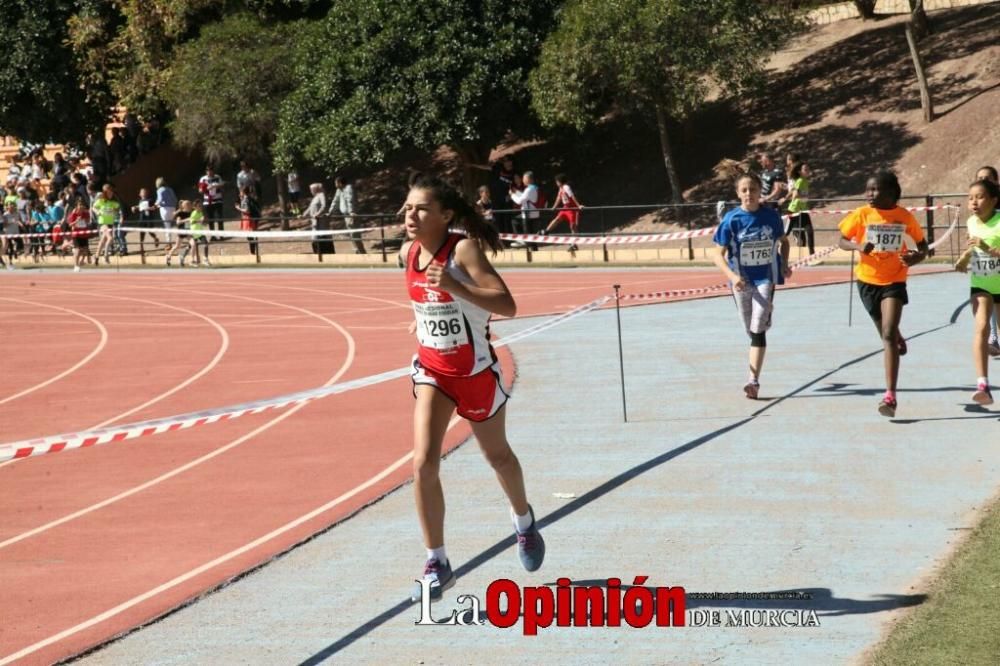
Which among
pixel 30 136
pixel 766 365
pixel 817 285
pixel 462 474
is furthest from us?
pixel 30 136

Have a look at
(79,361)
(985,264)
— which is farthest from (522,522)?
(79,361)

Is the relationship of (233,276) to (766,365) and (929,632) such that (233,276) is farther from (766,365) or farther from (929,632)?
(929,632)

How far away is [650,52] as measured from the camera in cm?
3509

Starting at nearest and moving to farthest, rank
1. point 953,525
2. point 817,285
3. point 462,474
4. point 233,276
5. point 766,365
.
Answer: point 953,525, point 462,474, point 766,365, point 817,285, point 233,276

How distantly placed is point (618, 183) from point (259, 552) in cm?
3366

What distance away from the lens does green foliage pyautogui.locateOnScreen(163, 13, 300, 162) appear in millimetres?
42188

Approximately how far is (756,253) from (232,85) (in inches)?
1256

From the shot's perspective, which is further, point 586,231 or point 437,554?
point 586,231

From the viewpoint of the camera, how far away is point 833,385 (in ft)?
43.2

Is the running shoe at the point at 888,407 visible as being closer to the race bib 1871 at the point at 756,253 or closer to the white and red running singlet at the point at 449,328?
the race bib 1871 at the point at 756,253

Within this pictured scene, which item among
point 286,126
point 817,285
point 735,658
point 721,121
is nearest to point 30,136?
point 286,126

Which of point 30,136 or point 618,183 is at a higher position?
point 30,136

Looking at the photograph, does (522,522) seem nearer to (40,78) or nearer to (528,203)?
(528,203)

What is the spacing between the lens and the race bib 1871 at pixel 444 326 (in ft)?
23.0
